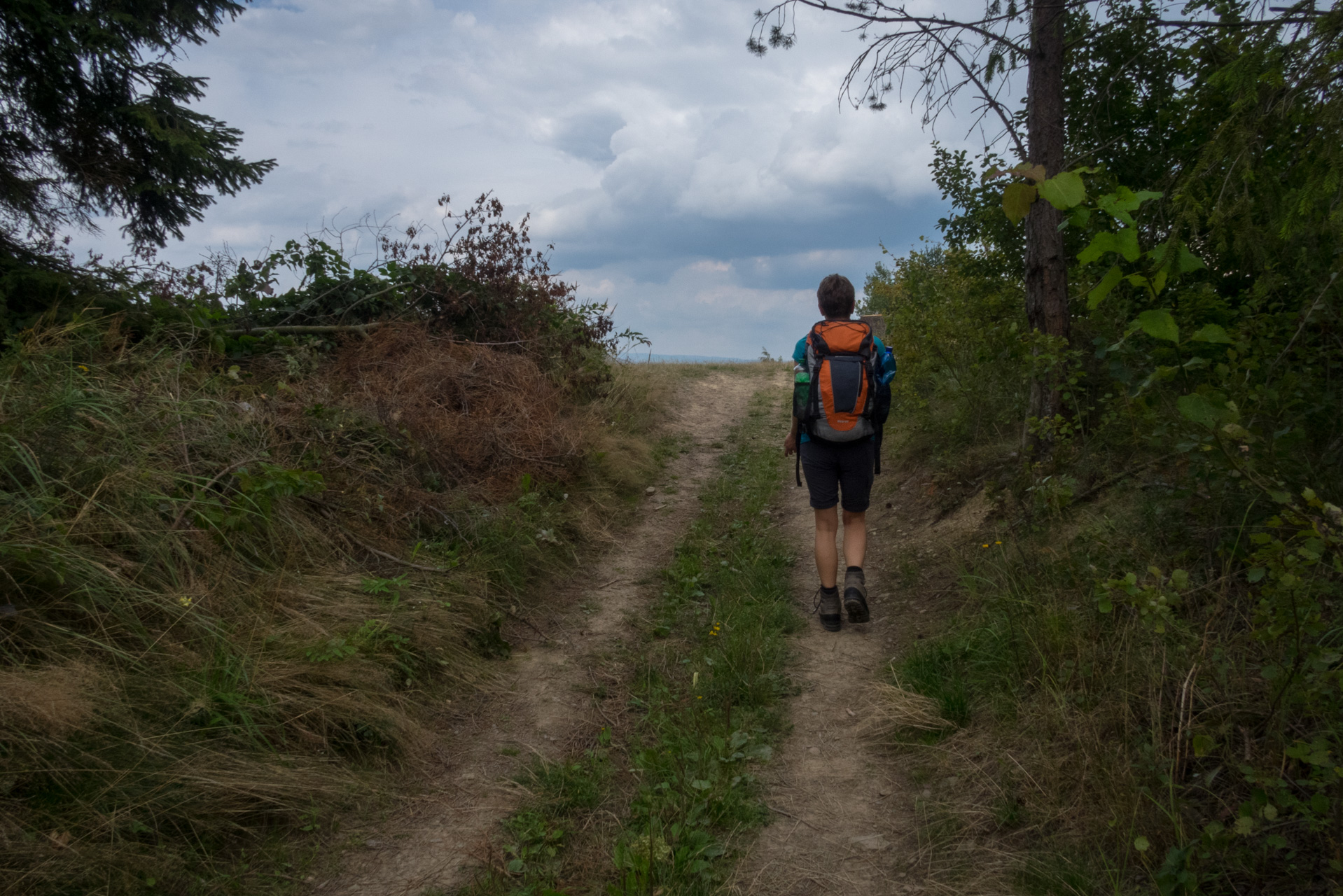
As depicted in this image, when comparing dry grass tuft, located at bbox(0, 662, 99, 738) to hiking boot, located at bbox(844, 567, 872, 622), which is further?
hiking boot, located at bbox(844, 567, 872, 622)

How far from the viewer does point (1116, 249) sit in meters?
2.63

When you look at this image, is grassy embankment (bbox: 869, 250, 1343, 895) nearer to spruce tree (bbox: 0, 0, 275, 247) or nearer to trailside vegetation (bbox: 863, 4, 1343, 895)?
trailside vegetation (bbox: 863, 4, 1343, 895)

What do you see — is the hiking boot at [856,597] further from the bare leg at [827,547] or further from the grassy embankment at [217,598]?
the grassy embankment at [217,598]

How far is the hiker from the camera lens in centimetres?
475

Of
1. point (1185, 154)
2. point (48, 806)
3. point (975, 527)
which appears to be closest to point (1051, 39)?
point (1185, 154)

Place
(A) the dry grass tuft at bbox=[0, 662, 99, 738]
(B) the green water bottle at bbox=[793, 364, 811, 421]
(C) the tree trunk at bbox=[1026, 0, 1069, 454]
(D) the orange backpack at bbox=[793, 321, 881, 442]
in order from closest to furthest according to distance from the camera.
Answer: (A) the dry grass tuft at bbox=[0, 662, 99, 738]
(D) the orange backpack at bbox=[793, 321, 881, 442]
(B) the green water bottle at bbox=[793, 364, 811, 421]
(C) the tree trunk at bbox=[1026, 0, 1069, 454]

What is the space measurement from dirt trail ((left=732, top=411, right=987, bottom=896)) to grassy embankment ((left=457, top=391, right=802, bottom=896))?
0.35ft

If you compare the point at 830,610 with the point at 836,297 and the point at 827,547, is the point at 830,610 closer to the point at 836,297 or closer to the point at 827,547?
the point at 827,547

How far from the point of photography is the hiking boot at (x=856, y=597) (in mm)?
4988

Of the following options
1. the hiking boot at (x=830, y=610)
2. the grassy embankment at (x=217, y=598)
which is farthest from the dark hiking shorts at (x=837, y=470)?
the grassy embankment at (x=217, y=598)

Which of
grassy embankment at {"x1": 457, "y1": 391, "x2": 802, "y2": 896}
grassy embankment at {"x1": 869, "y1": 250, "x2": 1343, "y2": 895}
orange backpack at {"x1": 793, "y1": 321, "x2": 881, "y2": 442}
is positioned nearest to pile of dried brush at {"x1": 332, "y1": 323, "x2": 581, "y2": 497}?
grassy embankment at {"x1": 457, "y1": 391, "x2": 802, "y2": 896}

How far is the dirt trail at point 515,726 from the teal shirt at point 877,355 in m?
1.87

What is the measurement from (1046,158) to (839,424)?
103 inches

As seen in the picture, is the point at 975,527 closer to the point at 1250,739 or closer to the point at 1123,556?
the point at 1123,556
